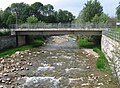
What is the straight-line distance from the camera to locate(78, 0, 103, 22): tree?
356 ft

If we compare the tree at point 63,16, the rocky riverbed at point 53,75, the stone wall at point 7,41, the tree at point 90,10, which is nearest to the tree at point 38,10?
the tree at point 63,16

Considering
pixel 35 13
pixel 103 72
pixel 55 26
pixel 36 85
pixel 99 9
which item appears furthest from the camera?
pixel 35 13

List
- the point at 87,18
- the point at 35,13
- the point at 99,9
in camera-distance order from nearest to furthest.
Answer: the point at 87,18
the point at 99,9
the point at 35,13

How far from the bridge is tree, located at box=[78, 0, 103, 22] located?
33.3 m

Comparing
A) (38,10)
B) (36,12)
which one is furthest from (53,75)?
(38,10)

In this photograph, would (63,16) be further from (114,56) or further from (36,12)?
(114,56)

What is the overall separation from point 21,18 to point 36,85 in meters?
115

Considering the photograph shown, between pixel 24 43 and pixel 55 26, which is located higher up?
pixel 55 26

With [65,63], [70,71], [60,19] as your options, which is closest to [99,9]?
[60,19]

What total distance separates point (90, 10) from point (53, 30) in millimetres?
40950

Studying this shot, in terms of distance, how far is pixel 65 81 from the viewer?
3403 cm

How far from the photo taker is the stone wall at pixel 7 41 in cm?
6388

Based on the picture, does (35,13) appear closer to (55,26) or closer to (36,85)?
(55,26)

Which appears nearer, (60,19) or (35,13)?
(35,13)
